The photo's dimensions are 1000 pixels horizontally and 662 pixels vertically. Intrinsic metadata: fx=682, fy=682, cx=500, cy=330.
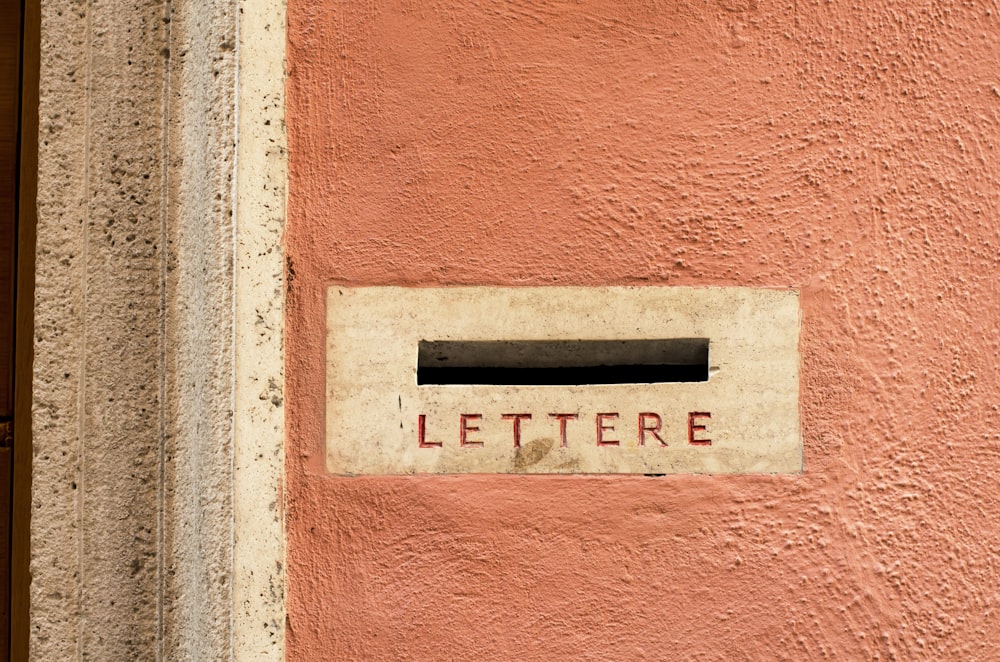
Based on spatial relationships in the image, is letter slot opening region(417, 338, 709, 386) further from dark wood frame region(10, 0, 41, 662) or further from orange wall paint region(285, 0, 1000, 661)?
dark wood frame region(10, 0, 41, 662)

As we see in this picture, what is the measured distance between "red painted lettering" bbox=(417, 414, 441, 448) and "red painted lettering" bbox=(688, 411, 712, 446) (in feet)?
1.38

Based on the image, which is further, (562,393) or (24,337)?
(24,337)

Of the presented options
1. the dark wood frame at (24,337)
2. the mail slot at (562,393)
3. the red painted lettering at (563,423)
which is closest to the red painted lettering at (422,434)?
the mail slot at (562,393)

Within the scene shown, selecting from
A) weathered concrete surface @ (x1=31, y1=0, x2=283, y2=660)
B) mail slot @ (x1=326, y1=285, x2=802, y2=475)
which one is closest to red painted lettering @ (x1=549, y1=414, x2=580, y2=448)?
mail slot @ (x1=326, y1=285, x2=802, y2=475)

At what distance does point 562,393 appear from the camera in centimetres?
115

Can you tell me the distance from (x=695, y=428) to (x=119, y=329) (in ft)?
3.26

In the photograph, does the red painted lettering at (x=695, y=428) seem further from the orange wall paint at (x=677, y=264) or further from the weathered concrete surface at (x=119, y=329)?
the weathered concrete surface at (x=119, y=329)

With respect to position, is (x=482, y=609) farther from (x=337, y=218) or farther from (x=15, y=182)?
(x=15, y=182)

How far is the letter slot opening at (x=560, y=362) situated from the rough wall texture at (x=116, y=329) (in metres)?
0.43

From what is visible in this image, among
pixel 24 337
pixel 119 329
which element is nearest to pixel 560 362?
pixel 119 329

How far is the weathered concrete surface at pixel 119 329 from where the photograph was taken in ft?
3.79

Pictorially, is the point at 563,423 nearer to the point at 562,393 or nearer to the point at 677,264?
the point at 562,393

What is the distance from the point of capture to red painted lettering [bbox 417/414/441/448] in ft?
3.75

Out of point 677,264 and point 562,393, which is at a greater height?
point 677,264
